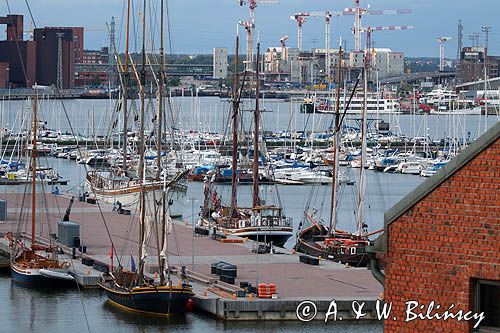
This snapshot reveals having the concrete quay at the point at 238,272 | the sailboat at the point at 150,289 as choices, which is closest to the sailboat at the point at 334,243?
the concrete quay at the point at 238,272

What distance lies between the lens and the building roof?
11.8 meters

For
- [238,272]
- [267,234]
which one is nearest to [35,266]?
[238,272]

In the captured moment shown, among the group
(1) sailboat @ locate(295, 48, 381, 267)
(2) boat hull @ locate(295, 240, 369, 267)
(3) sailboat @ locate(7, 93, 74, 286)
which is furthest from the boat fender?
(2) boat hull @ locate(295, 240, 369, 267)

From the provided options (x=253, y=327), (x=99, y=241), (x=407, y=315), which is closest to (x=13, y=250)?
(x=99, y=241)

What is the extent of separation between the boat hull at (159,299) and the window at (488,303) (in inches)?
923

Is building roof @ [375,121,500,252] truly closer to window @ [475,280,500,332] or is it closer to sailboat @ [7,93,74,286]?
window @ [475,280,500,332]

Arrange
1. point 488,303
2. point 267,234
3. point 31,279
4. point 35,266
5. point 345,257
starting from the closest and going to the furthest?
point 488,303, point 31,279, point 35,266, point 345,257, point 267,234

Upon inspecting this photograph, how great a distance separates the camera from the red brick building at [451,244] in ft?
38.9

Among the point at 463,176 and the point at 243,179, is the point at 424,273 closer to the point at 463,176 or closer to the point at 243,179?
the point at 463,176

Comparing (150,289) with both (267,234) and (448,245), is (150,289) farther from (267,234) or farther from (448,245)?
(448,245)

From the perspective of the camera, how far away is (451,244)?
12.0 m

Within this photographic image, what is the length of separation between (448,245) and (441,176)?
60 centimetres

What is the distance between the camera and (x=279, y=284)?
37.5 m

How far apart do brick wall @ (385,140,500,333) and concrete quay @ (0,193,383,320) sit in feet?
69.7
